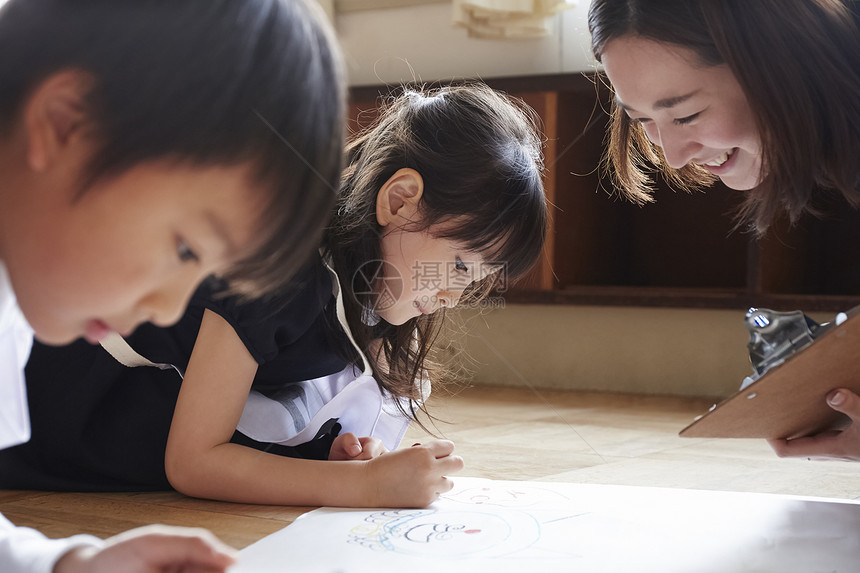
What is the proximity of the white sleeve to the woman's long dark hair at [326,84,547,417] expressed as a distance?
1.33ft

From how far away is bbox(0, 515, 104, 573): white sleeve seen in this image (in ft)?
1.21

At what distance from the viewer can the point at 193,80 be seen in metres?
0.34

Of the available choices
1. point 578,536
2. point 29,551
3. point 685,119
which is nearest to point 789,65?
point 685,119

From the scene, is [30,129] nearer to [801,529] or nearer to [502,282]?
[801,529]

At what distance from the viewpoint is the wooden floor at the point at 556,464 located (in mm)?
641

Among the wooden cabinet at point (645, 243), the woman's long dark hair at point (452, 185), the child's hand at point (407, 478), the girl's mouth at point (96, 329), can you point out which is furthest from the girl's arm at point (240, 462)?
the wooden cabinet at point (645, 243)

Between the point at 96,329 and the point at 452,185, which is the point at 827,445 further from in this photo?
the point at 96,329

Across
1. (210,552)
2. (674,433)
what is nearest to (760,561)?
(210,552)

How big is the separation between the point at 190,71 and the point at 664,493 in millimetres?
485

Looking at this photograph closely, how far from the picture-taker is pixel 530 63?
5.44 feet

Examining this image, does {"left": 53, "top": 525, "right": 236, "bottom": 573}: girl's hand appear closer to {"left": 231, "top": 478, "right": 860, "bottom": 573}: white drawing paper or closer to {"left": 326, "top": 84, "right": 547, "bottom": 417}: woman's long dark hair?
{"left": 231, "top": 478, "right": 860, "bottom": 573}: white drawing paper

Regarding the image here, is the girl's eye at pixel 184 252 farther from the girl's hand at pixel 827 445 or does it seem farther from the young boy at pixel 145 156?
the girl's hand at pixel 827 445

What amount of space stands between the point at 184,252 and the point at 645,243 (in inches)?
55.4


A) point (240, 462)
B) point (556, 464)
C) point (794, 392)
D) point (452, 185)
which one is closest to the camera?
point (794, 392)
